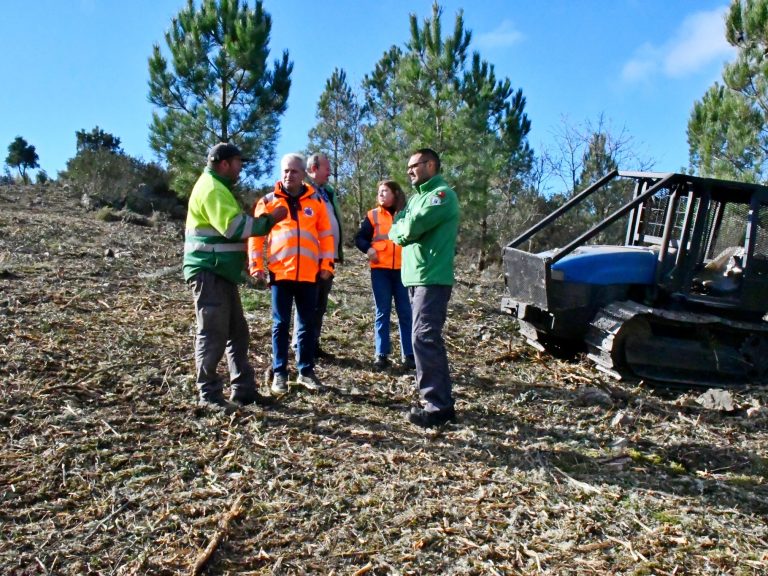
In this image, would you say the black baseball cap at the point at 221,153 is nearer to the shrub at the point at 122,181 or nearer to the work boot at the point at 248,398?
the work boot at the point at 248,398

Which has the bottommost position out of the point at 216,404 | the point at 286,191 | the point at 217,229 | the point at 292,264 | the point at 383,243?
the point at 216,404

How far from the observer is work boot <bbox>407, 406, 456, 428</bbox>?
15.1 feet

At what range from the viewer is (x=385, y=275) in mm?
6090

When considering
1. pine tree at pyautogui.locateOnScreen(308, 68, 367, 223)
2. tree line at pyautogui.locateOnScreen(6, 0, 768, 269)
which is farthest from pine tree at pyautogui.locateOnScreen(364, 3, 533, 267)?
pine tree at pyautogui.locateOnScreen(308, 68, 367, 223)

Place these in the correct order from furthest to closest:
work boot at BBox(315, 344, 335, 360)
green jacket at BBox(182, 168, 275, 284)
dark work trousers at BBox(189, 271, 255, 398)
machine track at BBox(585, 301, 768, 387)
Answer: work boot at BBox(315, 344, 335, 360) < machine track at BBox(585, 301, 768, 387) < dark work trousers at BBox(189, 271, 255, 398) < green jacket at BBox(182, 168, 275, 284)

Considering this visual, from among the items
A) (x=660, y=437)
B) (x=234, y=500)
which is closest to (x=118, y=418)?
(x=234, y=500)

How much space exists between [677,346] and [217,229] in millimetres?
4289

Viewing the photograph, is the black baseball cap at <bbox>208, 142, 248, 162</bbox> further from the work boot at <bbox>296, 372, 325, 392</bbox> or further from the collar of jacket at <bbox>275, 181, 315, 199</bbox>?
the work boot at <bbox>296, 372, 325, 392</bbox>

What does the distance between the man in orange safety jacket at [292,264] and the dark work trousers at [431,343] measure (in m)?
0.95

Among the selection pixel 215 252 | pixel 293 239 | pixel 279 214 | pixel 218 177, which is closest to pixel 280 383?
pixel 293 239

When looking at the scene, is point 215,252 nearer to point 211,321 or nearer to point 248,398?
point 211,321

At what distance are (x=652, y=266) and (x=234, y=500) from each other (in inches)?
180

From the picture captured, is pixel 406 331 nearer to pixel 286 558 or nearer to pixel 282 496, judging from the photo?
pixel 282 496

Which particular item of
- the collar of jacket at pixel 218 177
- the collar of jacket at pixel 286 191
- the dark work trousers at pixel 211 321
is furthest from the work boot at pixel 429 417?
the collar of jacket at pixel 218 177
